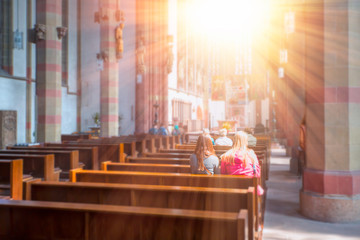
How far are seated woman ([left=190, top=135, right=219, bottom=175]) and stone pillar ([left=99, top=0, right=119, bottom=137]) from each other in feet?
39.1

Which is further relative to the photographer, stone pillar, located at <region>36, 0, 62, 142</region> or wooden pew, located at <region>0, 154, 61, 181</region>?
stone pillar, located at <region>36, 0, 62, 142</region>

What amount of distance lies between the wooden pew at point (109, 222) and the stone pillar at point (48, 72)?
10238mm

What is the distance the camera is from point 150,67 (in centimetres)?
2239

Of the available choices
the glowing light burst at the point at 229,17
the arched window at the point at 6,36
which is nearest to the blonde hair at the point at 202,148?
the arched window at the point at 6,36

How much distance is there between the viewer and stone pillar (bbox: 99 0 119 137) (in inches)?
625

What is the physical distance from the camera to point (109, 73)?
52.8 feet

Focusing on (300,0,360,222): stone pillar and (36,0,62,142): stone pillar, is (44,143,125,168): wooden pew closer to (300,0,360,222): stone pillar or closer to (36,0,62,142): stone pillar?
(300,0,360,222): stone pillar

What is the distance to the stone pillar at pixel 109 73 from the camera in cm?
1587

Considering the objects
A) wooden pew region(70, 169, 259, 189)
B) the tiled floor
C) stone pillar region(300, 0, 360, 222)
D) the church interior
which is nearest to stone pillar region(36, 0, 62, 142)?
the church interior

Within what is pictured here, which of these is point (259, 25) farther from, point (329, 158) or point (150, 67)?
point (329, 158)

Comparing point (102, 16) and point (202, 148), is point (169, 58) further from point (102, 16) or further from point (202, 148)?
point (202, 148)

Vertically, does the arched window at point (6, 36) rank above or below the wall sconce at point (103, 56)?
above

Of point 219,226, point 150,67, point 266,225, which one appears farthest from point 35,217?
point 150,67

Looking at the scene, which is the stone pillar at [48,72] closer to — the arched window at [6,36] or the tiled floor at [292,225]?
the arched window at [6,36]
